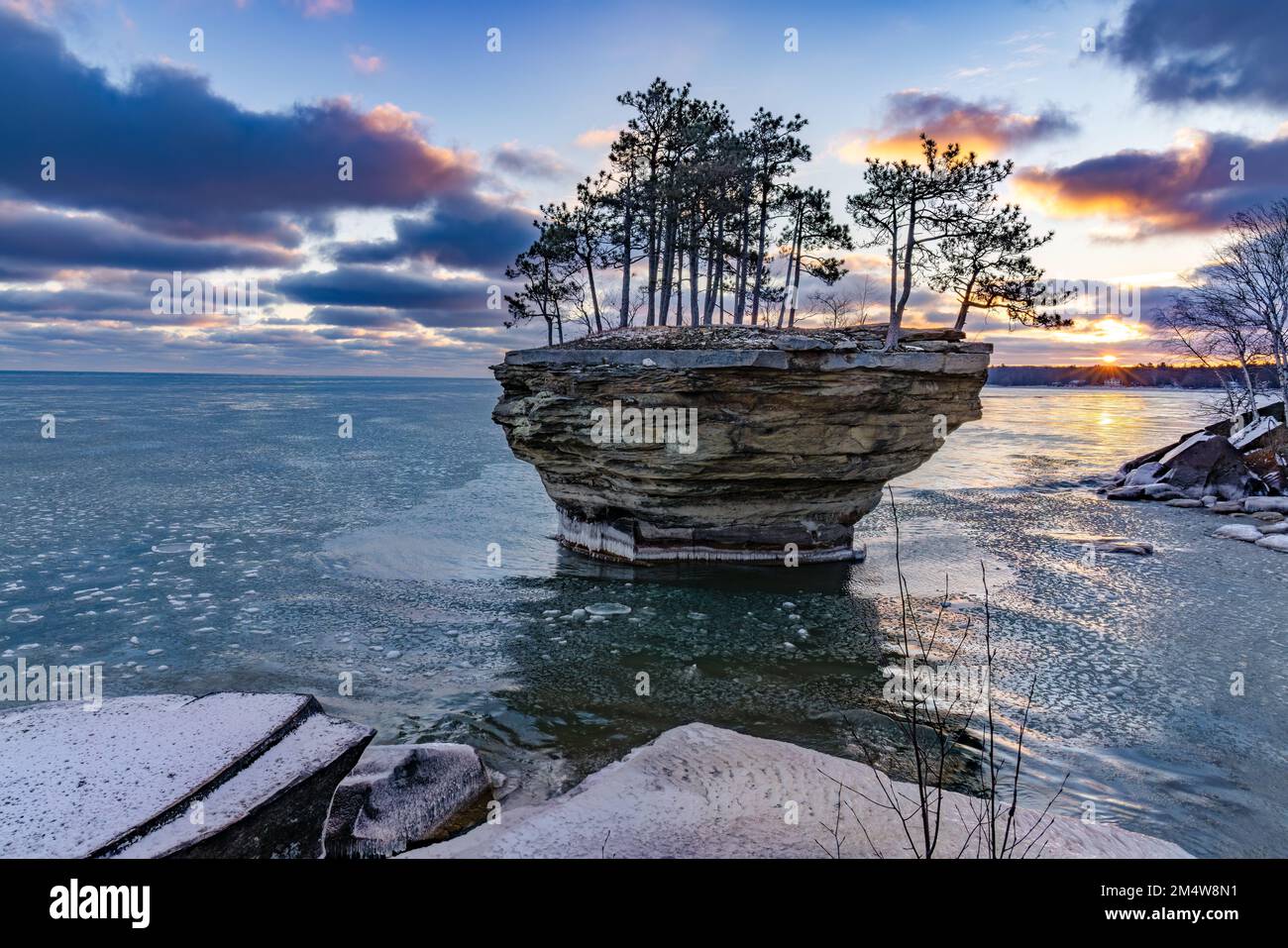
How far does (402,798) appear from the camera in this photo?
693cm

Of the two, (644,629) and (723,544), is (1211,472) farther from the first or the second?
(644,629)

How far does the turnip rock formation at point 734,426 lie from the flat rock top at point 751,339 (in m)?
0.06

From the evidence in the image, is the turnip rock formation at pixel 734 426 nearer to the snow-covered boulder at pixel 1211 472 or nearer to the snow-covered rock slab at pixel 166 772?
the snow-covered rock slab at pixel 166 772

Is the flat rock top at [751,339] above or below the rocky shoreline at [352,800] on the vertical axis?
above

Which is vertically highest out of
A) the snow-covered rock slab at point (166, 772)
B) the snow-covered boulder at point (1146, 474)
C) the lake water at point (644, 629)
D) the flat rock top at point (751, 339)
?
the flat rock top at point (751, 339)

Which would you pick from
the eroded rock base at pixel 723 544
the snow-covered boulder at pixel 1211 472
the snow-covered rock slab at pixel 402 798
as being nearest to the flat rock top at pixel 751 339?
the eroded rock base at pixel 723 544

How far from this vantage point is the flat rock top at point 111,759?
5246mm

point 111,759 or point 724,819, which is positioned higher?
point 111,759

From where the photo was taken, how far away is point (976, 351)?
15.8 metres

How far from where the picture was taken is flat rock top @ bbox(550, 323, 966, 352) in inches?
623

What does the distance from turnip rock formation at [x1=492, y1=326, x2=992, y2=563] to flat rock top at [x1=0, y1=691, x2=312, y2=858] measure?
1030cm

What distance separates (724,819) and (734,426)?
1059 cm

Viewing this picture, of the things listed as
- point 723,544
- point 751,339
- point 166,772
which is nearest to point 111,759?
point 166,772
